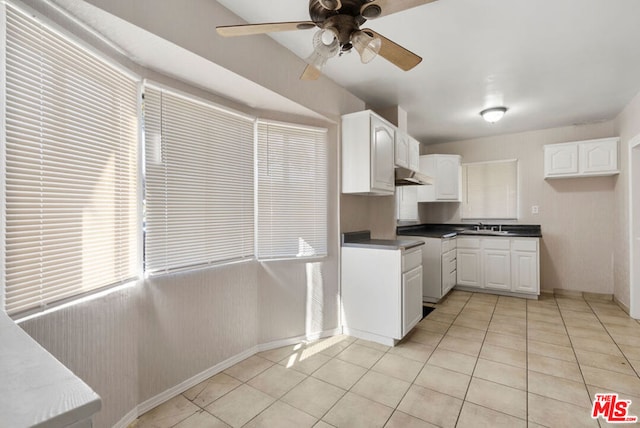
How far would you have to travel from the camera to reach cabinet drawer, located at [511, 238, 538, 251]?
4.09m

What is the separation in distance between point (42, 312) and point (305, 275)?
6.15 ft

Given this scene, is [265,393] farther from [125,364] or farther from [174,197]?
[174,197]

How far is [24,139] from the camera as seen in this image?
1.24 meters

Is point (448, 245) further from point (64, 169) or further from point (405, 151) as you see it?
point (64, 169)

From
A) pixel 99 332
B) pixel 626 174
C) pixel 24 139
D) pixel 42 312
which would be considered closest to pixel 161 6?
pixel 24 139

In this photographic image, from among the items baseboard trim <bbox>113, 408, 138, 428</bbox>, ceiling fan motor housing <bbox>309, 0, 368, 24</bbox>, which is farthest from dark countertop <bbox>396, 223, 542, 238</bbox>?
baseboard trim <bbox>113, 408, 138, 428</bbox>

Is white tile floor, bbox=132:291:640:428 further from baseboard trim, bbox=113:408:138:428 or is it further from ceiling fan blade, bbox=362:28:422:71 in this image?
ceiling fan blade, bbox=362:28:422:71

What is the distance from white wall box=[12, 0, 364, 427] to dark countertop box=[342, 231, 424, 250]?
144 millimetres

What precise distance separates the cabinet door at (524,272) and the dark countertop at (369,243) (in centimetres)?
207

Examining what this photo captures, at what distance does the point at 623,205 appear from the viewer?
3.67 m

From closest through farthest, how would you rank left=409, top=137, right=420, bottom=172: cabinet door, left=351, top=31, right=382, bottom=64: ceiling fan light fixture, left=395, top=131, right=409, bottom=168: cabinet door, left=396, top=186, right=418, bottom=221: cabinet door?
1. left=351, top=31, right=382, bottom=64: ceiling fan light fixture
2. left=395, top=131, right=409, bottom=168: cabinet door
3. left=409, top=137, right=420, bottom=172: cabinet door
4. left=396, top=186, right=418, bottom=221: cabinet door

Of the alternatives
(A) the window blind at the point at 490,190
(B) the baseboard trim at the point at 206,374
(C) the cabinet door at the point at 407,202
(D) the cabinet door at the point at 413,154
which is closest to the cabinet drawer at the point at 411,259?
(B) the baseboard trim at the point at 206,374

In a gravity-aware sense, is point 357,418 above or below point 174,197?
below

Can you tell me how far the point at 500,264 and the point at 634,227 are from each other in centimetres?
145
